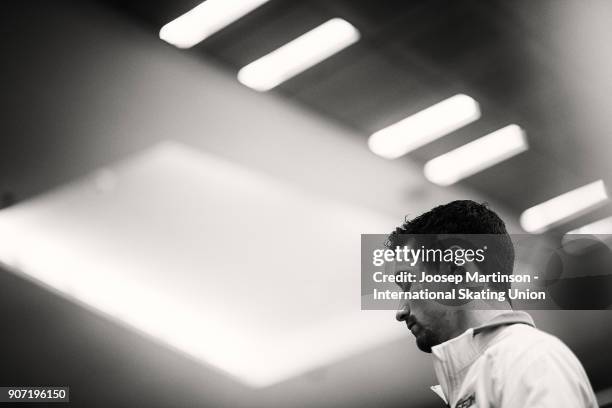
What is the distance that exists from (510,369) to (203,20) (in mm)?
2561

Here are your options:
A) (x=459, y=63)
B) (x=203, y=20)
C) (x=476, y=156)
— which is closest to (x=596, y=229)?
(x=476, y=156)

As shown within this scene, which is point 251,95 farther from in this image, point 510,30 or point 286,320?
point 286,320

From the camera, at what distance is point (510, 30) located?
3598 mm

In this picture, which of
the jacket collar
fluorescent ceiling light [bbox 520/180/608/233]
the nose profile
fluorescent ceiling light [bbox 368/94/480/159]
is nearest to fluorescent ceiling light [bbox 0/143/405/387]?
fluorescent ceiling light [bbox 368/94/480/159]

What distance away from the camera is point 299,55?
12.0ft

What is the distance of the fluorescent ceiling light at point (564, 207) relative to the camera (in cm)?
455

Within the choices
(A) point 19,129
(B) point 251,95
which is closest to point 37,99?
(A) point 19,129

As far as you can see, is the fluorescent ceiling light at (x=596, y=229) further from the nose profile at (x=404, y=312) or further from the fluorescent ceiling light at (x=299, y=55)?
the nose profile at (x=404, y=312)

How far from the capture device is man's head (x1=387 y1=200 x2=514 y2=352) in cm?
153

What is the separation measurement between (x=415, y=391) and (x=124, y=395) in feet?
7.00

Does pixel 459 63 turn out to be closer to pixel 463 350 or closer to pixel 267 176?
pixel 267 176

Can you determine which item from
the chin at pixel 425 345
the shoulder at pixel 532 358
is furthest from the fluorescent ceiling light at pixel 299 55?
the shoulder at pixel 532 358

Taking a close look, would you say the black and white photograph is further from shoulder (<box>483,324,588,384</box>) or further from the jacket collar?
shoulder (<box>483,324,588,384</box>)

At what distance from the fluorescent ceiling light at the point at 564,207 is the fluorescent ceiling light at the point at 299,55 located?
5.70 ft
